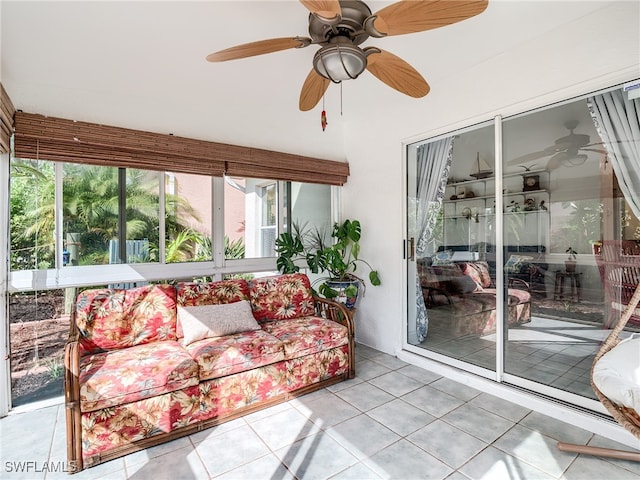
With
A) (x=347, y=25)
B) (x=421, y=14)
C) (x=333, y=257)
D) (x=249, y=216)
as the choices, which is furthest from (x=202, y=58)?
(x=333, y=257)

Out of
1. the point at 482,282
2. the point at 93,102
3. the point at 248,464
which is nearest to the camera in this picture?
the point at 248,464

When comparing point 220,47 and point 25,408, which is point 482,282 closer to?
point 220,47

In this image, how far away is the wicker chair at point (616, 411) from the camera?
1.56m

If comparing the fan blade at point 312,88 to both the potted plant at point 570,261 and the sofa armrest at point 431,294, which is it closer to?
the potted plant at point 570,261

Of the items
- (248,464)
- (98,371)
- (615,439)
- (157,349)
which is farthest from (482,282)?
(98,371)

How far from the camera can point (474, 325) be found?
293cm

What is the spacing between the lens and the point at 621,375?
1.60m

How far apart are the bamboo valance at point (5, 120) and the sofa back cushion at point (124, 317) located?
1.14 metres

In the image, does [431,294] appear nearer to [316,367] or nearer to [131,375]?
[316,367]

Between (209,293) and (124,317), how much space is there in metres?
0.66

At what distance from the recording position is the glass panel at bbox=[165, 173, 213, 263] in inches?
121

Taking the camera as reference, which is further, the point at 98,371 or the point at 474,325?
the point at 474,325

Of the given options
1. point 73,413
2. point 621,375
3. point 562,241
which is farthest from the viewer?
point 562,241

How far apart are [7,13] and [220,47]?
1182 mm
